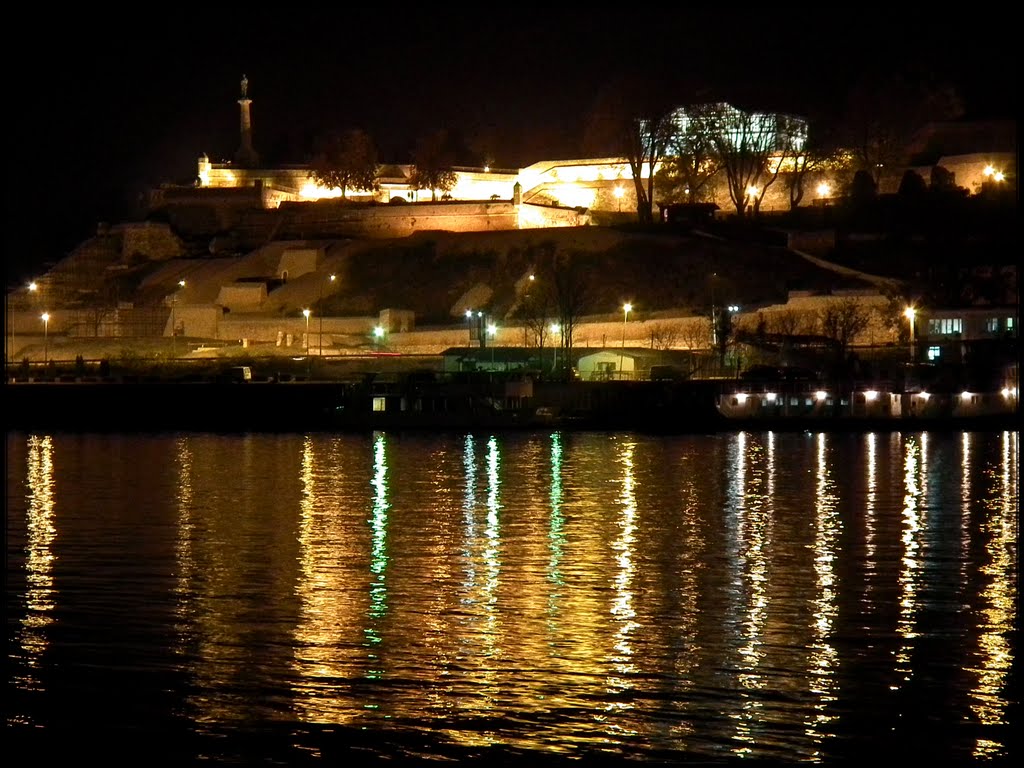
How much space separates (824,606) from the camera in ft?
85.6

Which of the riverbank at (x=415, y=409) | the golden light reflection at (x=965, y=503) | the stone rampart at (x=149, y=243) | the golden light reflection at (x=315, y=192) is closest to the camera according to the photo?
the golden light reflection at (x=965, y=503)

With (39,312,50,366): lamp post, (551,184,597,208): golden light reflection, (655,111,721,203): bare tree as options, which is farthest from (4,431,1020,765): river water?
(551,184,597,208): golden light reflection

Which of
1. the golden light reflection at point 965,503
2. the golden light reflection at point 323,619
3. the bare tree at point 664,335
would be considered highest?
the bare tree at point 664,335

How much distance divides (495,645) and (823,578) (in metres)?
7.86

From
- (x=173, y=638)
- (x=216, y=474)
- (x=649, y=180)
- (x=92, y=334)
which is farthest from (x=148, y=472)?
(x=649, y=180)

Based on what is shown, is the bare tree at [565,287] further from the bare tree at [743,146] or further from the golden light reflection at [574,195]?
the golden light reflection at [574,195]

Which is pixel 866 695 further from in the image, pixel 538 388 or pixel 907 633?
pixel 538 388

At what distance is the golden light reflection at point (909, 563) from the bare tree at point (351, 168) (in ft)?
214

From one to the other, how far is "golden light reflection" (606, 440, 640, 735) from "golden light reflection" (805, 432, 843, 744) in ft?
7.69

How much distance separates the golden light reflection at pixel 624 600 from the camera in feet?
69.7

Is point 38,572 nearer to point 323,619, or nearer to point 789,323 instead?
point 323,619

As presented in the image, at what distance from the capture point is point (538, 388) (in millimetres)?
66562

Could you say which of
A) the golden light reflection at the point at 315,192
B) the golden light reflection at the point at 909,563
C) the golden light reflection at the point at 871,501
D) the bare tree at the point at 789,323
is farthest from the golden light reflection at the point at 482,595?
the golden light reflection at the point at 315,192

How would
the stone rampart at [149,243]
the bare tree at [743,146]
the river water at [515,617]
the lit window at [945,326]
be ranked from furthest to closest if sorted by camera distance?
the stone rampart at [149,243] < the bare tree at [743,146] < the lit window at [945,326] < the river water at [515,617]
